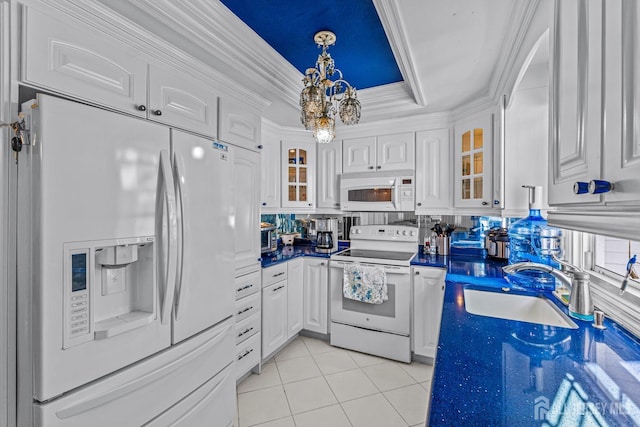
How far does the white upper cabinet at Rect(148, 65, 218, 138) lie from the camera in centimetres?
158

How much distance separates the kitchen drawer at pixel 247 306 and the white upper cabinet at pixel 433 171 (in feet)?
5.81

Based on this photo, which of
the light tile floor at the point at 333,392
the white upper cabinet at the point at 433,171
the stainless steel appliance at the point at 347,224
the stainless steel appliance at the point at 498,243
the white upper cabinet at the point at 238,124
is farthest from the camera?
the stainless steel appliance at the point at 347,224

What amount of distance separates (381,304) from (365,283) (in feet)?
0.78

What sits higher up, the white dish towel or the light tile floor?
the white dish towel

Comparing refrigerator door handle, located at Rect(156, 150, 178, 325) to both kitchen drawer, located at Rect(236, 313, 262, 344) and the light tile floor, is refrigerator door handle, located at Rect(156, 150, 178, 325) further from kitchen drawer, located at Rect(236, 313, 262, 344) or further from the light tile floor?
the light tile floor

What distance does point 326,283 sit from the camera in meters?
2.95

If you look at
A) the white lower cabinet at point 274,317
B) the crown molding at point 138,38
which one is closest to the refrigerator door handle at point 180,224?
the crown molding at point 138,38

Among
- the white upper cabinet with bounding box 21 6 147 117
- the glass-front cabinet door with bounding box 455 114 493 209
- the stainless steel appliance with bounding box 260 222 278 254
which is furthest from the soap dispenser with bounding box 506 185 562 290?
the white upper cabinet with bounding box 21 6 147 117

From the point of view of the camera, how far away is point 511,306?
5.44 feet

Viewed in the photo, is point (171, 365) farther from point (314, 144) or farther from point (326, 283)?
point (314, 144)

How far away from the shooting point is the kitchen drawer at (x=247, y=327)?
2.18 m

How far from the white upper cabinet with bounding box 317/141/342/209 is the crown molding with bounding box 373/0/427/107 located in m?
1.15

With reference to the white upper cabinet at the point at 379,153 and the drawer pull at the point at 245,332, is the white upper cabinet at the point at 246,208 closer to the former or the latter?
the drawer pull at the point at 245,332

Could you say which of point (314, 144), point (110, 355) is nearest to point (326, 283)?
point (314, 144)
